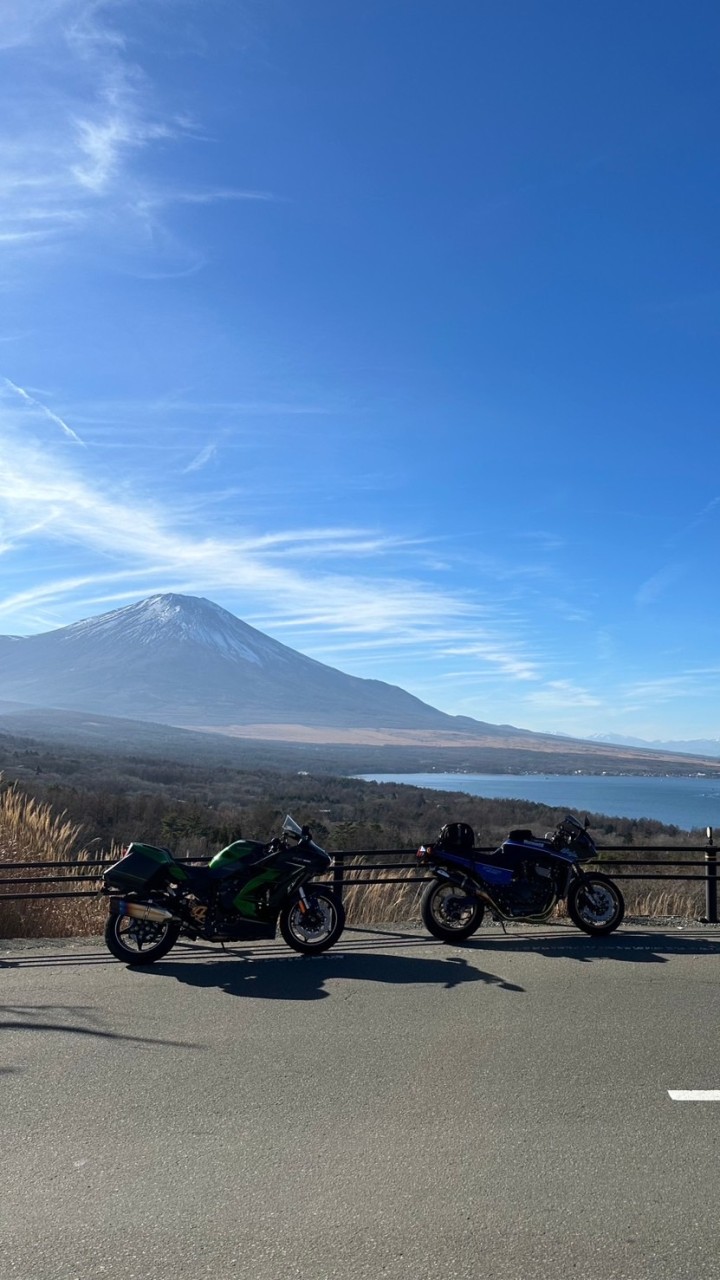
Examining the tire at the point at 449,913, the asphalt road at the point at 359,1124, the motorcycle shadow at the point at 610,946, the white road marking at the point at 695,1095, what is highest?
the tire at the point at 449,913

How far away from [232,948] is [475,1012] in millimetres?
3115

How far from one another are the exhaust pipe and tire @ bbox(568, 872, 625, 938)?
163 inches

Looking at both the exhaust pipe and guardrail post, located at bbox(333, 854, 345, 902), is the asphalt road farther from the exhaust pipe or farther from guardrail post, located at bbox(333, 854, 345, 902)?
guardrail post, located at bbox(333, 854, 345, 902)

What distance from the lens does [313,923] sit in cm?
908

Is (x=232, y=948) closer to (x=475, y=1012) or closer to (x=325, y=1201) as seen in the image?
(x=475, y=1012)

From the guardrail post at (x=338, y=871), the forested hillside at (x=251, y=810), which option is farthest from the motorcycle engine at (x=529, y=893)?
the forested hillside at (x=251, y=810)

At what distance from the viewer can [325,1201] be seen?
418 cm

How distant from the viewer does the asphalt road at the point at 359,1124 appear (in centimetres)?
382

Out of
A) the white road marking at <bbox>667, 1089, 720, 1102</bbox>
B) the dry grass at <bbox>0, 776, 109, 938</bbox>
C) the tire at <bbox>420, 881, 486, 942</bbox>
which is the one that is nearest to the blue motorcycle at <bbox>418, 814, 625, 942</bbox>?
the tire at <bbox>420, 881, 486, 942</bbox>

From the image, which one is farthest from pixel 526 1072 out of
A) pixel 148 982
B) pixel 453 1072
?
pixel 148 982

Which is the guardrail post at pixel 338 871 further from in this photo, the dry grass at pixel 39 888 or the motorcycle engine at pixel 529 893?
the dry grass at pixel 39 888

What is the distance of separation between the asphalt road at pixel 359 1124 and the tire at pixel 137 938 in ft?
0.90

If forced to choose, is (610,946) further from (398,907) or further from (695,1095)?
(695,1095)

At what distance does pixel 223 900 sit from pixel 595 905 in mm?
3860
